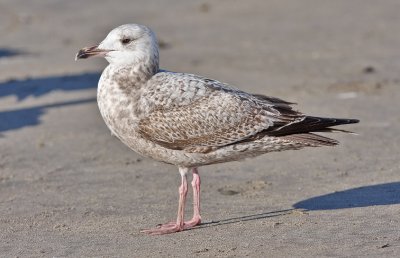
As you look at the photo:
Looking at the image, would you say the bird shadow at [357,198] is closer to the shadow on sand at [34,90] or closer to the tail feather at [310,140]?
the tail feather at [310,140]

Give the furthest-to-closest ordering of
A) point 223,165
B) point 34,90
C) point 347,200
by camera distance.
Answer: point 34,90, point 223,165, point 347,200

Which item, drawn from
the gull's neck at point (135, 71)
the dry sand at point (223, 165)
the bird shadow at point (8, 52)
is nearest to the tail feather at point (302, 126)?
the dry sand at point (223, 165)

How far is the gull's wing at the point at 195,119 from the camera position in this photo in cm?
880

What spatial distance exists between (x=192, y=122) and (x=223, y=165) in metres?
2.76

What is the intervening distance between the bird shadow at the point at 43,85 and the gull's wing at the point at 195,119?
671cm

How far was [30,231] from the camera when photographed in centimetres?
877

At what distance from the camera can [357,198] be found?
967 centimetres

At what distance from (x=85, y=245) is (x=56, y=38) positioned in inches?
539

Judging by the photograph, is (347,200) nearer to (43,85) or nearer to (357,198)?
(357,198)

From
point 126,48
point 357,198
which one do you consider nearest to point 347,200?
point 357,198

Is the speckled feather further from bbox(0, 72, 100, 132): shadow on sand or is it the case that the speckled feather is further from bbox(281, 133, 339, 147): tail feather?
bbox(0, 72, 100, 132): shadow on sand

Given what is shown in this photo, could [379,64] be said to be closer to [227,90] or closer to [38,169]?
[38,169]

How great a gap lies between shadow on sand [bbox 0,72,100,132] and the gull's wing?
499 centimetres

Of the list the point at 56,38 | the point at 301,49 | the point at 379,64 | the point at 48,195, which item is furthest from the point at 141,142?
the point at 56,38
